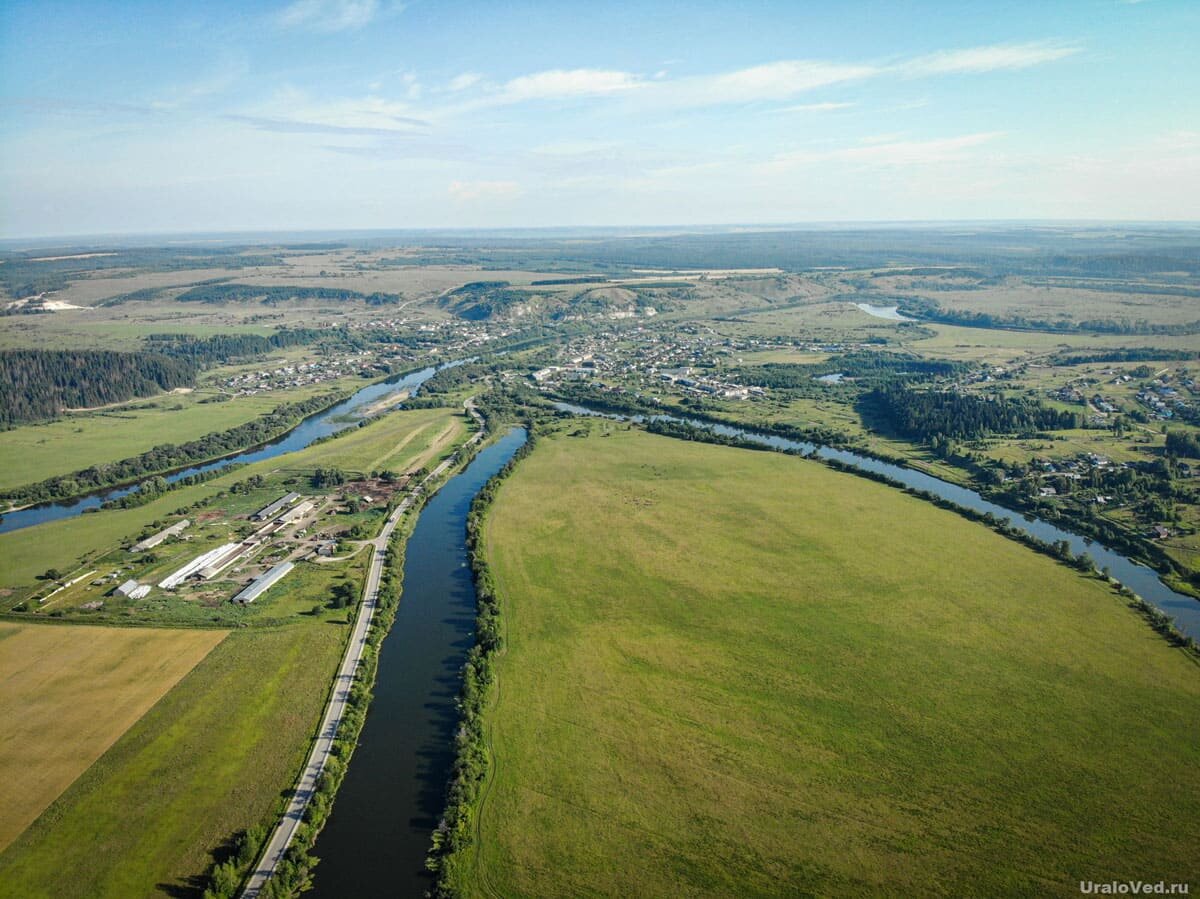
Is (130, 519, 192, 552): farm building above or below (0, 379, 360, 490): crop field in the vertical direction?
below

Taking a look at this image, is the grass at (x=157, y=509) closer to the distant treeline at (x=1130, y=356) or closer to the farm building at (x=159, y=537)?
the farm building at (x=159, y=537)

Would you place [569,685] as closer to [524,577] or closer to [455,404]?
[524,577]

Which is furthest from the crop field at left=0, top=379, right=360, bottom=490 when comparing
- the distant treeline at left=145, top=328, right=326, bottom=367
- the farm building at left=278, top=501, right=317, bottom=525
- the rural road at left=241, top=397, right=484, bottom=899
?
the rural road at left=241, top=397, right=484, bottom=899

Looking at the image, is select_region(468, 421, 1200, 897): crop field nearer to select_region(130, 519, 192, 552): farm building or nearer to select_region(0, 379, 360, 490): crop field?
select_region(130, 519, 192, 552): farm building

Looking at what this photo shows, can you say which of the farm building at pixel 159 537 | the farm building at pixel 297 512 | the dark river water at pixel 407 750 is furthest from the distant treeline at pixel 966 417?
the farm building at pixel 159 537

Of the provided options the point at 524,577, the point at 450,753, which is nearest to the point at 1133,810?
the point at 450,753

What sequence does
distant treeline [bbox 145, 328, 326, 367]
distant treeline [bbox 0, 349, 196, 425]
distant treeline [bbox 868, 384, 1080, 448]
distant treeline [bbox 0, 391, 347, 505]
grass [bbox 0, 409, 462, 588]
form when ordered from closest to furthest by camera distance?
grass [bbox 0, 409, 462, 588] < distant treeline [bbox 0, 391, 347, 505] < distant treeline [bbox 868, 384, 1080, 448] < distant treeline [bbox 0, 349, 196, 425] < distant treeline [bbox 145, 328, 326, 367]

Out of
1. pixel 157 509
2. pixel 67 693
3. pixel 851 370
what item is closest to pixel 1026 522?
pixel 851 370
